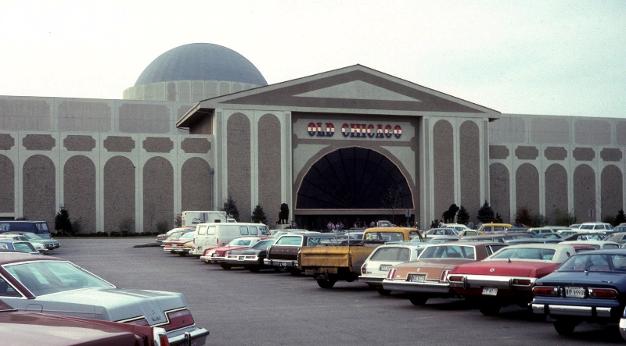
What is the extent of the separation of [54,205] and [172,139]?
35.6 feet

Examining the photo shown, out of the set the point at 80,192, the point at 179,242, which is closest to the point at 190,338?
the point at 179,242

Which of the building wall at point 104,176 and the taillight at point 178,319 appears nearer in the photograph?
the taillight at point 178,319

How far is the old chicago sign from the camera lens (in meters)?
71.0

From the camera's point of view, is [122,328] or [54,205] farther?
[54,205]

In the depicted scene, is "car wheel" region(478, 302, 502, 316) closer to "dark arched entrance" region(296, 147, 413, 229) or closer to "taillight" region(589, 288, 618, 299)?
"taillight" region(589, 288, 618, 299)

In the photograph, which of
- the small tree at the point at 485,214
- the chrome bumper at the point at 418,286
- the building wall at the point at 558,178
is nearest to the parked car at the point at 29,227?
the chrome bumper at the point at 418,286

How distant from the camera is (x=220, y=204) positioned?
67688mm

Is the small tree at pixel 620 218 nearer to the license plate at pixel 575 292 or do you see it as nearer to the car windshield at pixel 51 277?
the license plate at pixel 575 292

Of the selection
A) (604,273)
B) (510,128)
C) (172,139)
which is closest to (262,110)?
(172,139)

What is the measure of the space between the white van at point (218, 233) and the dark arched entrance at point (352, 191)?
33.6 meters

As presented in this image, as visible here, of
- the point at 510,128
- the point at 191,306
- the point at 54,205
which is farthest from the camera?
the point at 510,128

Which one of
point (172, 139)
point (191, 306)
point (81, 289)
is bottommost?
point (191, 306)

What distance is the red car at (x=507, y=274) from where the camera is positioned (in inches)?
598

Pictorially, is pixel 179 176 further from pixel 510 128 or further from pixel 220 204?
pixel 510 128
